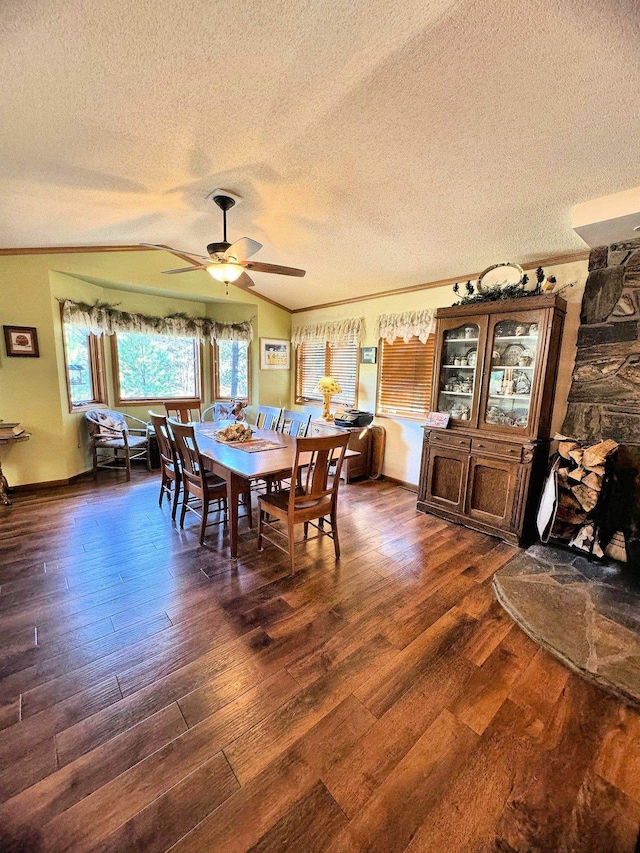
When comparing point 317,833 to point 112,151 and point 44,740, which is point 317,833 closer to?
point 44,740

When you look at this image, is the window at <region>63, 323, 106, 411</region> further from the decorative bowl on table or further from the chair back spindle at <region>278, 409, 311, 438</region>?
the chair back spindle at <region>278, 409, 311, 438</region>

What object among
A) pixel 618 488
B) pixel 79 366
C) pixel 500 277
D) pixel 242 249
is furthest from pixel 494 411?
pixel 79 366

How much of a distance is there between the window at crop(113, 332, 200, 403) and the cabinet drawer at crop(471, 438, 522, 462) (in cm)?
448

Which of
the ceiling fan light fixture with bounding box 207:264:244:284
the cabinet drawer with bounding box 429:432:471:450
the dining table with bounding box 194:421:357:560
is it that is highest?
the ceiling fan light fixture with bounding box 207:264:244:284

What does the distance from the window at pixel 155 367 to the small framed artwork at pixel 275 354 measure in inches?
44.1

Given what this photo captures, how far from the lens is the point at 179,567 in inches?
101

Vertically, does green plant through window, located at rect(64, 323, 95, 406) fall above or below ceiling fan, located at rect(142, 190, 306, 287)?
below

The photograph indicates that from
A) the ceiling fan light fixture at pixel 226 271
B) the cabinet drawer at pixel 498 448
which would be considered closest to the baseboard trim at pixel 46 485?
the ceiling fan light fixture at pixel 226 271

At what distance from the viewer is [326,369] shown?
5.49m

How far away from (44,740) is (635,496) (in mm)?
3813

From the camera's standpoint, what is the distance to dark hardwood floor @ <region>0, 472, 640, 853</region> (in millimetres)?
1141

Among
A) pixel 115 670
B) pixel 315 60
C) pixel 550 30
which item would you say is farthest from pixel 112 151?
pixel 115 670

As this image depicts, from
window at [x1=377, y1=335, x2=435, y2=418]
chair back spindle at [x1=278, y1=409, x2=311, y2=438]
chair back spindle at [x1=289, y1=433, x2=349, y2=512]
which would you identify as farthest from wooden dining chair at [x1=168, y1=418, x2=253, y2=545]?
window at [x1=377, y1=335, x2=435, y2=418]

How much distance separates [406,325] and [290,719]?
3895 mm
